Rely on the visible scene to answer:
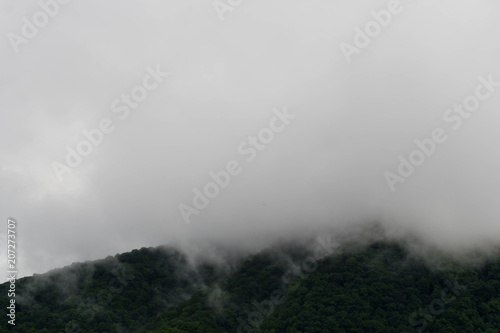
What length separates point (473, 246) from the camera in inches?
4518

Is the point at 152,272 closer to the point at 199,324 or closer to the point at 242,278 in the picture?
the point at 242,278

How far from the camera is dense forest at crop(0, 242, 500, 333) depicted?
97375 millimetres

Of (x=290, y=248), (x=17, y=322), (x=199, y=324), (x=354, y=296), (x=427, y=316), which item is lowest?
(x=427, y=316)

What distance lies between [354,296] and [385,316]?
262 inches

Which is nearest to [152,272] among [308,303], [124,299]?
[124,299]

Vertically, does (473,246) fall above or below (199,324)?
below

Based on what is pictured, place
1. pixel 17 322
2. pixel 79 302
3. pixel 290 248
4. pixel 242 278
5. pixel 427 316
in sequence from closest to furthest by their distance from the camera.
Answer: pixel 427 316, pixel 17 322, pixel 79 302, pixel 242 278, pixel 290 248

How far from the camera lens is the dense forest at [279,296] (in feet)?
319

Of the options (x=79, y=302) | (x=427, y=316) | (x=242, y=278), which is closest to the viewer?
(x=427, y=316)

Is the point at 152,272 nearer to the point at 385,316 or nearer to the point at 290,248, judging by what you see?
the point at 290,248

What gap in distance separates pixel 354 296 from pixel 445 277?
58.5 ft

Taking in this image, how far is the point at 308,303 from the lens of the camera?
102125 millimetres

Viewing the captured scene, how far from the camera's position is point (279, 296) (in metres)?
111

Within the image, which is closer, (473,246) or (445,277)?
(445,277)
